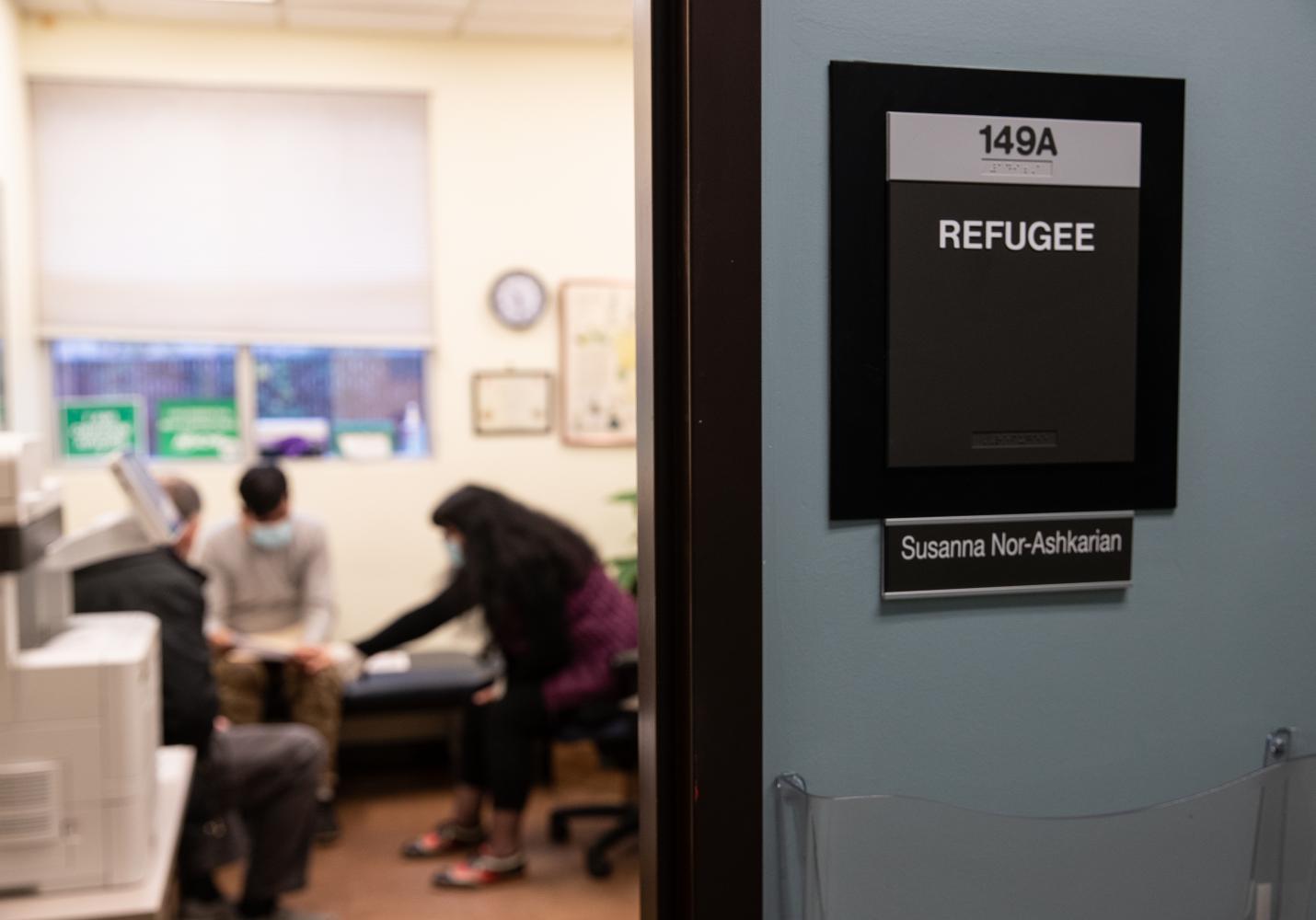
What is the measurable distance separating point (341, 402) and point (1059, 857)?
14.8ft

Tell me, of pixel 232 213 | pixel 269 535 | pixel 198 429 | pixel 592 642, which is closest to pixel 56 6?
pixel 232 213

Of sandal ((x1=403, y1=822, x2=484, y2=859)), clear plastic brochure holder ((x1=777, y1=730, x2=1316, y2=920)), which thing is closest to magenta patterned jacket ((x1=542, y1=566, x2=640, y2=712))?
sandal ((x1=403, y1=822, x2=484, y2=859))

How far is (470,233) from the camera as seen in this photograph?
5395 mm

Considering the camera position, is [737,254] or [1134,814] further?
[1134,814]

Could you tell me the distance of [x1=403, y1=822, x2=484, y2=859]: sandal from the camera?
432 cm

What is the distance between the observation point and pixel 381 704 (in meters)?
4.86

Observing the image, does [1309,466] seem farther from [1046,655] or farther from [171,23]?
[171,23]

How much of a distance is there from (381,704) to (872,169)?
4073 mm

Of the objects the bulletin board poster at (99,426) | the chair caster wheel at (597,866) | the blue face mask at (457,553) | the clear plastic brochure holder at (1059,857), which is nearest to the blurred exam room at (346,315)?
the bulletin board poster at (99,426)

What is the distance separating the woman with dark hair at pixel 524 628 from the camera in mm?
3926

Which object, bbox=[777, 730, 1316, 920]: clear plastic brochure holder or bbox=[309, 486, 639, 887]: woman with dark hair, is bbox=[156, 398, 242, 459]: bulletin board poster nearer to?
bbox=[309, 486, 639, 887]: woman with dark hair

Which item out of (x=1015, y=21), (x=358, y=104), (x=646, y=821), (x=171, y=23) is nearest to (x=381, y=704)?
(x=358, y=104)

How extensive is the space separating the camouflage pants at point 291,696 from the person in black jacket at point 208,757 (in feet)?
2.71

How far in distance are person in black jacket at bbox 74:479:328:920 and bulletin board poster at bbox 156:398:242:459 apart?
1.41 metres
